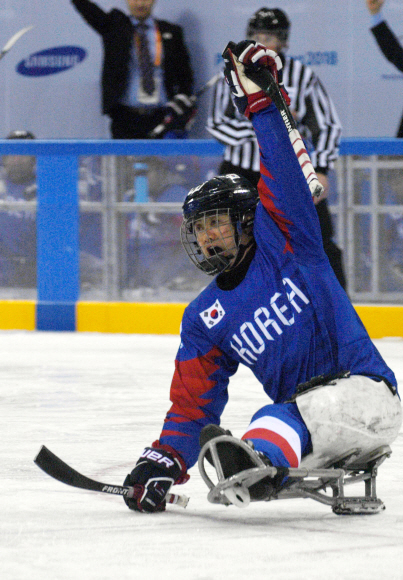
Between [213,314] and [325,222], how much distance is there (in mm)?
3081

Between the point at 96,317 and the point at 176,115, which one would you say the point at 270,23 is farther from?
the point at 96,317

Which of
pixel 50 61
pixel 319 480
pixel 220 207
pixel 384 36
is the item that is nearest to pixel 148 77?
pixel 50 61

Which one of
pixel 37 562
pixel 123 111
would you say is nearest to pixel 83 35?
pixel 123 111

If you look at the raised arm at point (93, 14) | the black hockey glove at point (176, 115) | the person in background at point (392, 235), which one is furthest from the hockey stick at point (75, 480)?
the raised arm at point (93, 14)

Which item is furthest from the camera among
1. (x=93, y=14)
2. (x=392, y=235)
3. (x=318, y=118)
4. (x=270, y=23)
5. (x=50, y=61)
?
(x=50, y=61)

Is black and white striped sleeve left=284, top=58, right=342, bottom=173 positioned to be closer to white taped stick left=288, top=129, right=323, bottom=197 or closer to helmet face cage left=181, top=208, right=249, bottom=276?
white taped stick left=288, top=129, right=323, bottom=197

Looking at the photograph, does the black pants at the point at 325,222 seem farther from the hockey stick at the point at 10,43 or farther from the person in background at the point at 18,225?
the hockey stick at the point at 10,43

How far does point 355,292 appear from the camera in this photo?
17.9ft

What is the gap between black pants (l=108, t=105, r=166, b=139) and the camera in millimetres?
6180

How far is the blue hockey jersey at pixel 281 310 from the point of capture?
7.13 ft

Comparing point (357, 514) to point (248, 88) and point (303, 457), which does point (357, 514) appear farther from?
point (248, 88)

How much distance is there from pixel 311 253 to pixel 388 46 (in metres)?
4.21

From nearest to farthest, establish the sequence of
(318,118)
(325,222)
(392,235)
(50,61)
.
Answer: (318,118), (325,222), (392,235), (50,61)

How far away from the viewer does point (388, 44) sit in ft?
20.2
